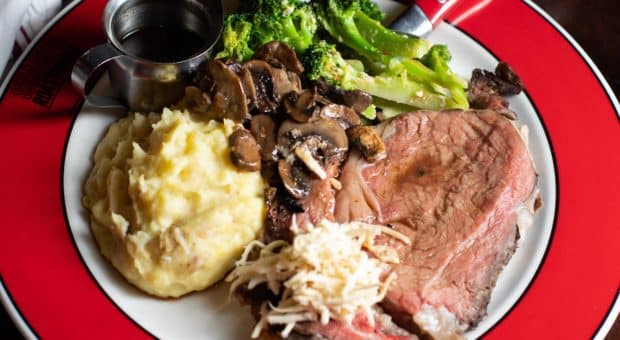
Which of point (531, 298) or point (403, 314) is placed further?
point (531, 298)

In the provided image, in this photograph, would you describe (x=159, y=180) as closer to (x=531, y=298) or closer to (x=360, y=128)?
(x=360, y=128)

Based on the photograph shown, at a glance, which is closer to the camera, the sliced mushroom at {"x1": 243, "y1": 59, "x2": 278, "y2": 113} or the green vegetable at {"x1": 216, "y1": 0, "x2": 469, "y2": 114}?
the sliced mushroom at {"x1": 243, "y1": 59, "x2": 278, "y2": 113}

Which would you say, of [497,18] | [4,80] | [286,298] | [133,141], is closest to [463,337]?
[286,298]

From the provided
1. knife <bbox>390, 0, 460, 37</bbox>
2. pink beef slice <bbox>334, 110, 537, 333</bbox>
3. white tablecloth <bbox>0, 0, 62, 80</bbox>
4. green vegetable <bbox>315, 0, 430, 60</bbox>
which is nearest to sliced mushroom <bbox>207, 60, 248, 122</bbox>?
pink beef slice <bbox>334, 110, 537, 333</bbox>

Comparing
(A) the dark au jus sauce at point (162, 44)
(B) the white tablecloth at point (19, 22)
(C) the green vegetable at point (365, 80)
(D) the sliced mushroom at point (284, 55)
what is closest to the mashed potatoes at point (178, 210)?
(A) the dark au jus sauce at point (162, 44)

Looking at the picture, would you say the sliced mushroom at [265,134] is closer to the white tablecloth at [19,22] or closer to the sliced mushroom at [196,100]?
the sliced mushroom at [196,100]

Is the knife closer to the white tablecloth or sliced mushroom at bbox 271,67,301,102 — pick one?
sliced mushroom at bbox 271,67,301,102
